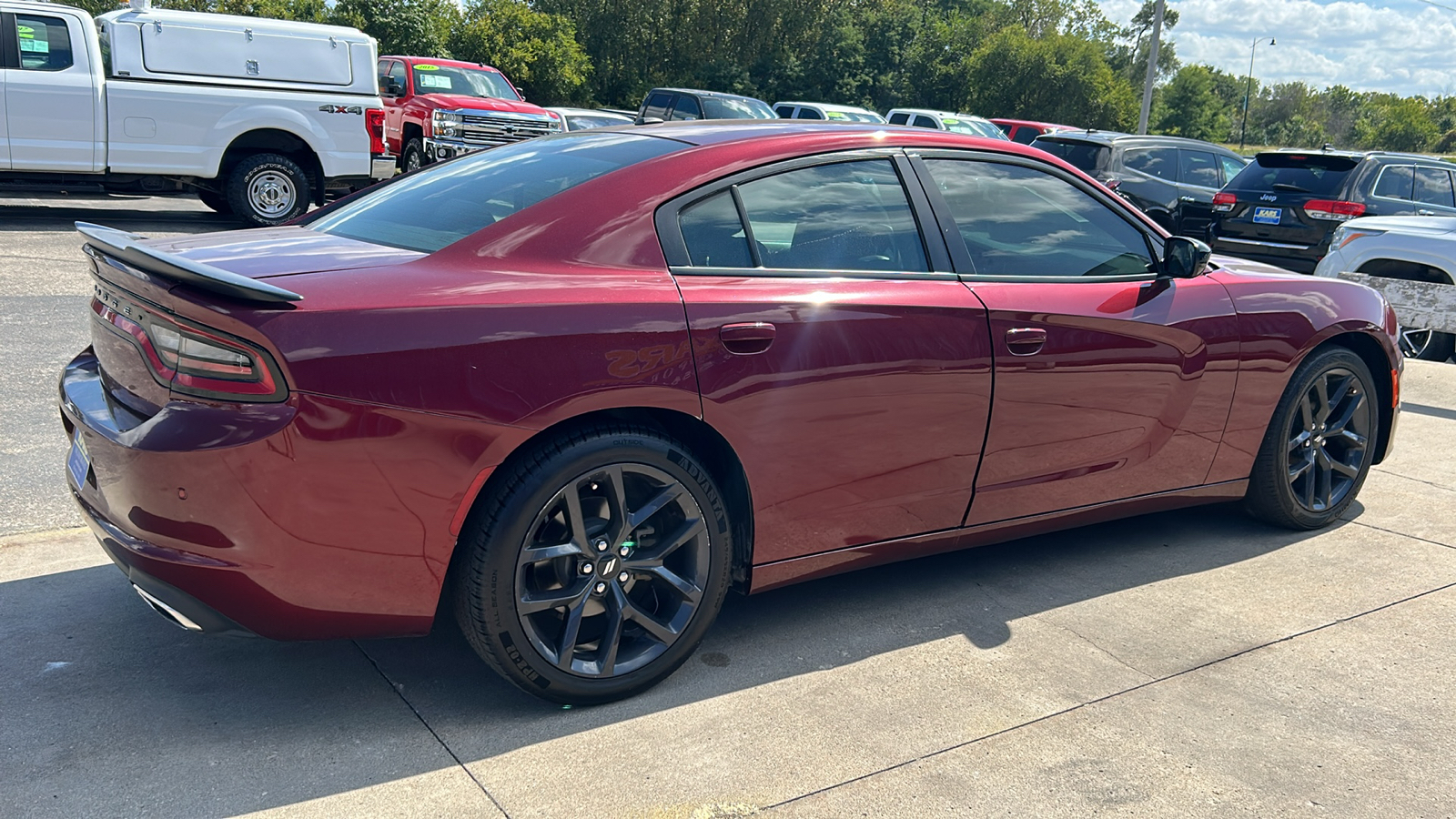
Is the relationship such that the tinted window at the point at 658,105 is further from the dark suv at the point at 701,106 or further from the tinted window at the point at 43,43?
the tinted window at the point at 43,43

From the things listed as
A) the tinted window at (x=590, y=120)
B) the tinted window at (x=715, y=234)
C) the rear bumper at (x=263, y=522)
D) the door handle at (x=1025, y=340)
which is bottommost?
the rear bumper at (x=263, y=522)

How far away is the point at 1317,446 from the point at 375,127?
11203 mm

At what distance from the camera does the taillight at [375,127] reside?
43.3 feet

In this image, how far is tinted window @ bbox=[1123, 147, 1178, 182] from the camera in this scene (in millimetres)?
15266

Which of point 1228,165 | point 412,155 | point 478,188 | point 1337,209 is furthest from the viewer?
point 412,155

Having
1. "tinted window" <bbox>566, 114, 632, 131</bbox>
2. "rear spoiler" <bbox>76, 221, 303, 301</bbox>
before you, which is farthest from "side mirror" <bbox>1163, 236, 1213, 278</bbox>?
"tinted window" <bbox>566, 114, 632, 131</bbox>

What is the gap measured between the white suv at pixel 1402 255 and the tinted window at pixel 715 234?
295 inches

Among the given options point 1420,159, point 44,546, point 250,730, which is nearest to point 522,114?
point 1420,159

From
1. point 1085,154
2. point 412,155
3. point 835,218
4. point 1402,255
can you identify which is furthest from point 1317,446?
point 412,155

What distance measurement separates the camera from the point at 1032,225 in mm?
4035

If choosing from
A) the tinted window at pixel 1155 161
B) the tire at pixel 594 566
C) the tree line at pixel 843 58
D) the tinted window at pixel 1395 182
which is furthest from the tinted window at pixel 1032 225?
the tree line at pixel 843 58

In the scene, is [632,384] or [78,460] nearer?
[632,384]

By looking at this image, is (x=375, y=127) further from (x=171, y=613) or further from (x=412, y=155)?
(x=171, y=613)

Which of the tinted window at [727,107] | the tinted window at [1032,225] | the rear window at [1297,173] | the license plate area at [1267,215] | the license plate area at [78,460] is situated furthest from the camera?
the tinted window at [727,107]
